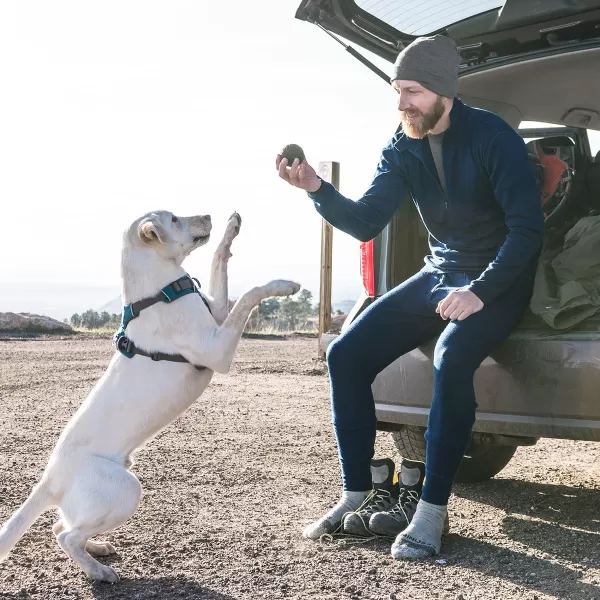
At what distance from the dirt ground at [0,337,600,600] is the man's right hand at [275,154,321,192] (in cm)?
153

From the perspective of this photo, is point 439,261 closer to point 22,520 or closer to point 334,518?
point 334,518

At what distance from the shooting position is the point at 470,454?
185 inches

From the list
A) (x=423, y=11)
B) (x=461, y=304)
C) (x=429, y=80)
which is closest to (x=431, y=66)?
(x=429, y=80)

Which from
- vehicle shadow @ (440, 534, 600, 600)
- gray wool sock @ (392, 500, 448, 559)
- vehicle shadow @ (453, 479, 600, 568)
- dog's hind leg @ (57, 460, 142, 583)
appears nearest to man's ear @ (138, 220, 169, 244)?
dog's hind leg @ (57, 460, 142, 583)

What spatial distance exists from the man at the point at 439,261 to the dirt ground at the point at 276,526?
0.27m

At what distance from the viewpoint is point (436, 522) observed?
140 inches

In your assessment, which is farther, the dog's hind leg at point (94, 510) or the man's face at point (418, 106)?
the man's face at point (418, 106)

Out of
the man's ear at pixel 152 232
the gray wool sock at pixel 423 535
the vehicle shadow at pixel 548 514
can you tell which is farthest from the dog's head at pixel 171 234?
the vehicle shadow at pixel 548 514

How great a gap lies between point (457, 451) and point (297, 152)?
1476 millimetres

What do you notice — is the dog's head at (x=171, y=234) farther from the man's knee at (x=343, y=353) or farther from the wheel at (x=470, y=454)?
the wheel at (x=470, y=454)

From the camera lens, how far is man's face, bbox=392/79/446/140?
3.66 metres

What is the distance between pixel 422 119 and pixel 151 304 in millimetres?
1418

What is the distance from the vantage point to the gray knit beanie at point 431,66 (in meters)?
3.63

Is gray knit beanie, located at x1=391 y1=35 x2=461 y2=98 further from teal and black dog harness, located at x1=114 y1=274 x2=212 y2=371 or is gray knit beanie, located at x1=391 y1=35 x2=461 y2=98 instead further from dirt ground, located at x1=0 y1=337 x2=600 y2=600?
dirt ground, located at x1=0 y1=337 x2=600 y2=600
